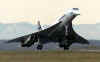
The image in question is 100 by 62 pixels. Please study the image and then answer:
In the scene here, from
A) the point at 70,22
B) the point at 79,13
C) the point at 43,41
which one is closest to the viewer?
the point at 79,13

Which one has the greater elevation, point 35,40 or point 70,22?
point 70,22

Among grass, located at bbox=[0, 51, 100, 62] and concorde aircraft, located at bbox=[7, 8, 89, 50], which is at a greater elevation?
grass, located at bbox=[0, 51, 100, 62]

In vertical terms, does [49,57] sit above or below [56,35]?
above

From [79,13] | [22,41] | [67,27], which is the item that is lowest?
[22,41]

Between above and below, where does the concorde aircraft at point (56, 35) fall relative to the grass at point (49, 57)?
below

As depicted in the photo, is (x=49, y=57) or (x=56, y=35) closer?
(x=49, y=57)

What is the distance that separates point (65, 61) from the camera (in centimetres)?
3027

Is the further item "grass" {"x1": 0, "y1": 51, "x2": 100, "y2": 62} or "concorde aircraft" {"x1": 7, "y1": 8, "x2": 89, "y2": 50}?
"concorde aircraft" {"x1": 7, "y1": 8, "x2": 89, "y2": 50}

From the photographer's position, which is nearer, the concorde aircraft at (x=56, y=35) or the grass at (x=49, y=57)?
the grass at (x=49, y=57)

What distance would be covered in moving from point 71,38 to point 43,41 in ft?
19.8

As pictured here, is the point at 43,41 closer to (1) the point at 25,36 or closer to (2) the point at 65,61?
(1) the point at 25,36

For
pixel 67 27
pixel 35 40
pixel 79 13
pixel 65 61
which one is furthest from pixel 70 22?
pixel 65 61

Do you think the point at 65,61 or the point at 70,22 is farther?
the point at 70,22

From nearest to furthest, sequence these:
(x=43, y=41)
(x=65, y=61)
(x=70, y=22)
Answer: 1. (x=65, y=61)
2. (x=70, y=22)
3. (x=43, y=41)
